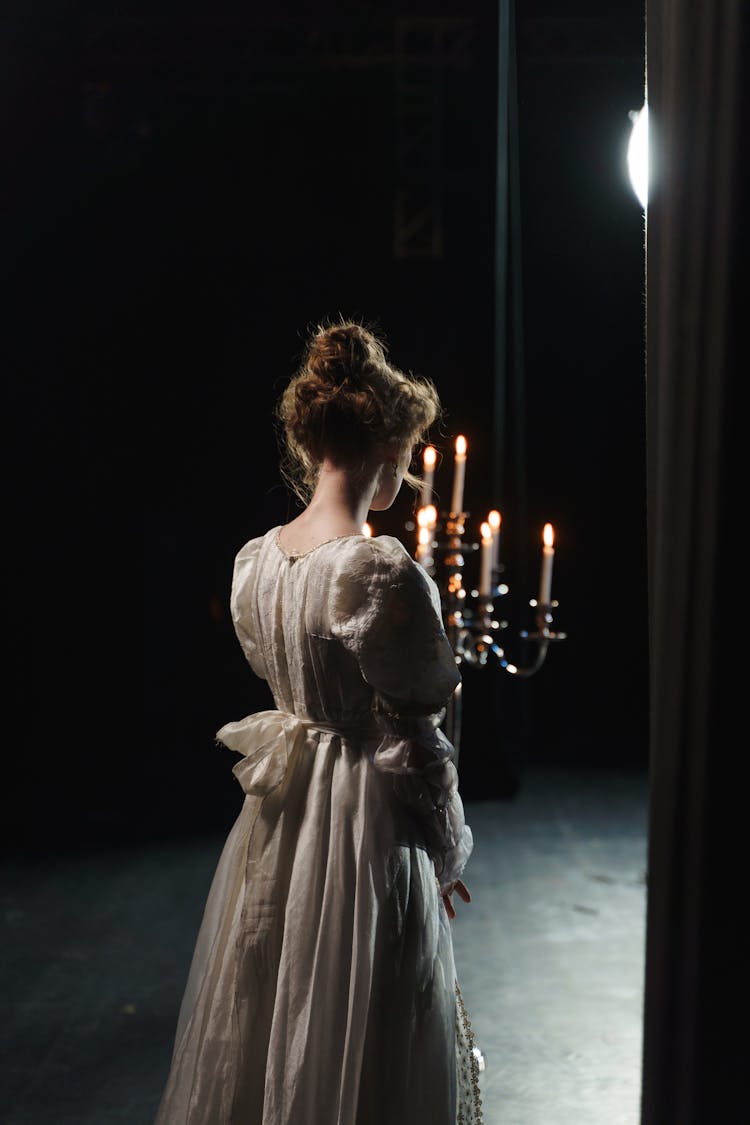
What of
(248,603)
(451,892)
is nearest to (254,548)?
(248,603)

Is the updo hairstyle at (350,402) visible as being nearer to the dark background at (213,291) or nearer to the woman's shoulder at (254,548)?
the woman's shoulder at (254,548)

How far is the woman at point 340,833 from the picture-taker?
149 centimetres

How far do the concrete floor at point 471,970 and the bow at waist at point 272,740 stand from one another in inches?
40.8

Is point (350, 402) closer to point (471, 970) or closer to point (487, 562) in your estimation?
point (487, 562)

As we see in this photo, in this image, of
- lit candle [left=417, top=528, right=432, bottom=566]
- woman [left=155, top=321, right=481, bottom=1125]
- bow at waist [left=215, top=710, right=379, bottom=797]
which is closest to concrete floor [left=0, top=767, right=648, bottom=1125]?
woman [left=155, top=321, right=481, bottom=1125]

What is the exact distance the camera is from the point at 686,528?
1.12 metres

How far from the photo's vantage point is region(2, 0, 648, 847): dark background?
15.5 feet

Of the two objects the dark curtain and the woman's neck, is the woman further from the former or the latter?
the dark curtain

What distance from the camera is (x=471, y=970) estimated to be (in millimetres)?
3059

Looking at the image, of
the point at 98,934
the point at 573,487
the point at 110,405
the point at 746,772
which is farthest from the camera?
the point at 573,487

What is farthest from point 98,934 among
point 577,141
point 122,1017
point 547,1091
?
point 577,141

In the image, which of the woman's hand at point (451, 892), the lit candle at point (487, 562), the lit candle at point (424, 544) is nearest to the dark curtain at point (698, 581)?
the woman's hand at point (451, 892)

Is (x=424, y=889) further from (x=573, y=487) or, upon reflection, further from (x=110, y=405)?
(x=573, y=487)

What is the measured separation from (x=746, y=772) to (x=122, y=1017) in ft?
7.01
